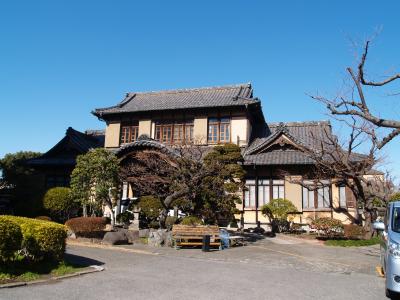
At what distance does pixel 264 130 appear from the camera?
95.7 ft

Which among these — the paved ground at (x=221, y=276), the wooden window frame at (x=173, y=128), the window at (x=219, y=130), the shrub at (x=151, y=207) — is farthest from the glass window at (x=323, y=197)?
the shrub at (x=151, y=207)

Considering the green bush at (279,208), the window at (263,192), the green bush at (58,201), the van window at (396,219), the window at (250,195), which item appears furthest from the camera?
the window at (250,195)

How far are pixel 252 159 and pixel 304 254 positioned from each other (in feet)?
31.1

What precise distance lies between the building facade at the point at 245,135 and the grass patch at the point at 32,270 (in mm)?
12571

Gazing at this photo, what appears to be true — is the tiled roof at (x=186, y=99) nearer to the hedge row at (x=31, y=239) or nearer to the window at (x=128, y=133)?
the window at (x=128, y=133)

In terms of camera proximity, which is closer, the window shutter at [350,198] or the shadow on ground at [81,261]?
the shadow on ground at [81,261]

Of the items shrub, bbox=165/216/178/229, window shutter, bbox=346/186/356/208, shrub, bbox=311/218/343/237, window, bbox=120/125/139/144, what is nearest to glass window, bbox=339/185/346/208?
window shutter, bbox=346/186/356/208

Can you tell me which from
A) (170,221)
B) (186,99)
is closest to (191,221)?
(170,221)

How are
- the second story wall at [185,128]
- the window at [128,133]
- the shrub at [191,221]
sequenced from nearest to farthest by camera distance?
the shrub at [191,221], the second story wall at [185,128], the window at [128,133]

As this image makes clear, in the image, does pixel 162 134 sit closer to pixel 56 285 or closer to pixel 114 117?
pixel 114 117

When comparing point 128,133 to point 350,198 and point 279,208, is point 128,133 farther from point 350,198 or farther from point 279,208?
point 350,198

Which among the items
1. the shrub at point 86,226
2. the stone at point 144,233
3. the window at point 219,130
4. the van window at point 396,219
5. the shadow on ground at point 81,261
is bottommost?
the shadow on ground at point 81,261

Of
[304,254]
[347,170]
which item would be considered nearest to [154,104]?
[347,170]

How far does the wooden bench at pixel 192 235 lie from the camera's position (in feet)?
55.8
